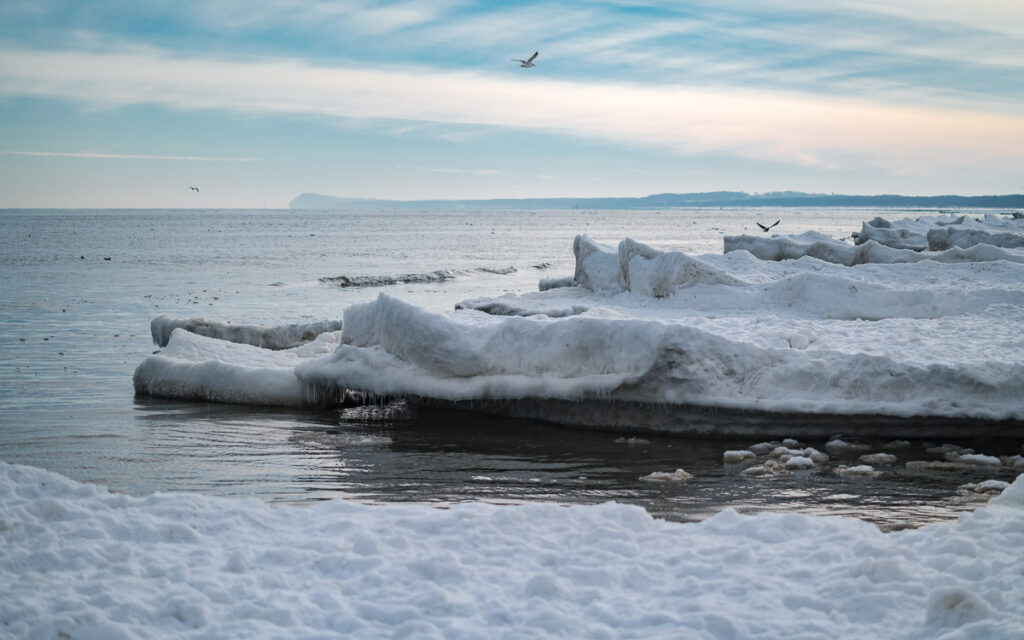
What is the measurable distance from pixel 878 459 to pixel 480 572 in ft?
15.6

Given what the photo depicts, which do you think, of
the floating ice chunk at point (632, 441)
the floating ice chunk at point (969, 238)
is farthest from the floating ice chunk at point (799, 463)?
the floating ice chunk at point (969, 238)

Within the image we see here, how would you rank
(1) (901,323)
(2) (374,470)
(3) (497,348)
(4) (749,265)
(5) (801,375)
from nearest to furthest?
(2) (374,470)
(5) (801,375)
(3) (497,348)
(1) (901,323)
(4) (749,265)

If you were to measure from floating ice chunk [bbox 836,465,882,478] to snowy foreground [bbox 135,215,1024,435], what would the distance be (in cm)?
91

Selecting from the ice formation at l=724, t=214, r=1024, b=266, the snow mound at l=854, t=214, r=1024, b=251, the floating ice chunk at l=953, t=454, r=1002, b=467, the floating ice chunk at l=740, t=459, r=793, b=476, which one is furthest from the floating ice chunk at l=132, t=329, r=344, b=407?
the snow mound at l=854, t=214, r=1024, b=251

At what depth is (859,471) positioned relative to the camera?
7.36 meters

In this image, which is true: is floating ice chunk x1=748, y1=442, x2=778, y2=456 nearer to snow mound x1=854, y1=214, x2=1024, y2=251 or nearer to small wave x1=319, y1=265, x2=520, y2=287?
snow mound x1=854, y1=214, x2=1024, y2=251

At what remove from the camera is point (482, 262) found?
42.7 m

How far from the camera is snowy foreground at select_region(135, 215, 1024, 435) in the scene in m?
8.30

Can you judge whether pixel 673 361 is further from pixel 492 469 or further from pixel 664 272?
pixel 664 272

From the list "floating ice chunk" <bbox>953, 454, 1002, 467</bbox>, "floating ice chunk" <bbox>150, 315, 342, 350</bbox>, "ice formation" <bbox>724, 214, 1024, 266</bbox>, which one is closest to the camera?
"floating ice chunk" <bbox>953, 454, 1002, 467</bbox>

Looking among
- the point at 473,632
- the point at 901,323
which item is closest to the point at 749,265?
the point at 901,323

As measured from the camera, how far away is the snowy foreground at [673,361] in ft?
27.2

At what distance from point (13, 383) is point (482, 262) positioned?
31.6m

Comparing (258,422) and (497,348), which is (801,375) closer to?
(497,348)
